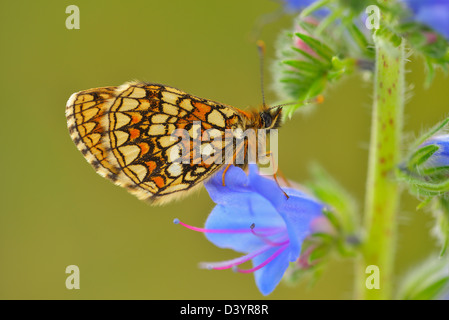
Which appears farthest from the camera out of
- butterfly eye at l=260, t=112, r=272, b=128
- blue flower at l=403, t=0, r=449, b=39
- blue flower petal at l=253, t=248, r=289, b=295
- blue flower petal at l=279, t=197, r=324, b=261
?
butterfly eye at l=260, t=112, r=272, b=128

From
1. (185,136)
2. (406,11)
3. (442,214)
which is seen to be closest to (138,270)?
(185,136)

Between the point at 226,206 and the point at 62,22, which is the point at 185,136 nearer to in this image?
the point at 226,206

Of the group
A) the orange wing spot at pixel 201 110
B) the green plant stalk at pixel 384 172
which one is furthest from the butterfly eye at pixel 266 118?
the green plant stalk at pixel 384 172

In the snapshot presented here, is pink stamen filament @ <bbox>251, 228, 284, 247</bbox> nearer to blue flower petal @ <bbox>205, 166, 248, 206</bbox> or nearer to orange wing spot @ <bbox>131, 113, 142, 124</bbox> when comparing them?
blue flower petal @ <bbox>205, 166, 248, 206</bbox>

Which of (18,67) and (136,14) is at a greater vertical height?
(136,14)

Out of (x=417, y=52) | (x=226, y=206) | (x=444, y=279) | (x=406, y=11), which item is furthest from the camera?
(x=444, y=279)

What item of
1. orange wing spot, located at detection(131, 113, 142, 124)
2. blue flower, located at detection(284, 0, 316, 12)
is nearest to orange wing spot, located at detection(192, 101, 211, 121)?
orange wing spot, located at detection(131, 113, 142, 124)
